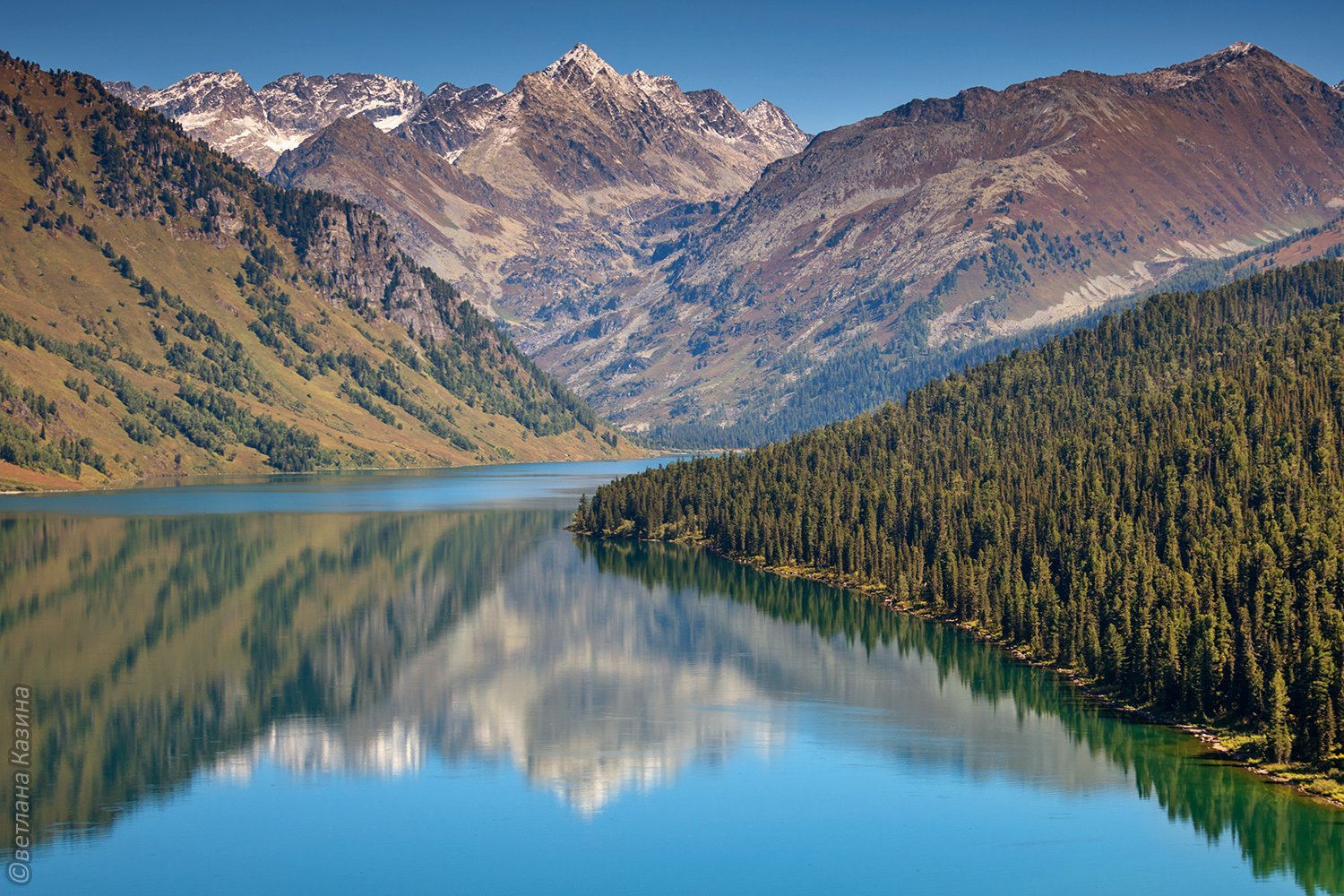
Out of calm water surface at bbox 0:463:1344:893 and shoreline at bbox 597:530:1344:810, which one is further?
shoreline at bbox 597:530:1344:810

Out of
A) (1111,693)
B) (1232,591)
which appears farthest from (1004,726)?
(1232,591)

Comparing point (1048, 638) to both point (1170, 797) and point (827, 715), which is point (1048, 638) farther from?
point (1170, 797)

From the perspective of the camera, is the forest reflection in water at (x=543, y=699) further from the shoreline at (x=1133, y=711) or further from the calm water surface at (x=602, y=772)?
the shoreline at (x=1133, y=711)

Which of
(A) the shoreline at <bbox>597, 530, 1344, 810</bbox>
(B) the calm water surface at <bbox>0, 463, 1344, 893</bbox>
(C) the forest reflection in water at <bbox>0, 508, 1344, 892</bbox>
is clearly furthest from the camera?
(C) the forest reflection in water at <bbox>0, 508, 1344, 892</bbox>

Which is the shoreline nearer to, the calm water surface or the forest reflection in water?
the forest reflection in water

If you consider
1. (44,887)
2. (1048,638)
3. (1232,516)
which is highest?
(1232,516)

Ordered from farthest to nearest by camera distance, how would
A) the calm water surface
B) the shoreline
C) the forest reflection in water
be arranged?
the forest reflection in water, the shoreline, the calm water surface

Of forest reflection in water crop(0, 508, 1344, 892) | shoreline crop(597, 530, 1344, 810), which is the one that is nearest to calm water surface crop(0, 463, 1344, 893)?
forest reflection in water crop(0, 508, 1344, 892)
